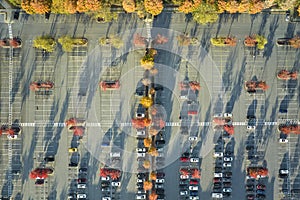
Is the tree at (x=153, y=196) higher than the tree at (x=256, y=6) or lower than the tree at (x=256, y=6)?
lower

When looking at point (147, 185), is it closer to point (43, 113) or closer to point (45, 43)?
point (43, 113)

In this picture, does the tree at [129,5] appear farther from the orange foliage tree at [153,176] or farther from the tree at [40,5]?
the orange foliage tree at [153,176]

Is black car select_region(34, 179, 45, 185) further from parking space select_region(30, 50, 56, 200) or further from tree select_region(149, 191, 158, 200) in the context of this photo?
tree select_region(149, 191, 158, 200)

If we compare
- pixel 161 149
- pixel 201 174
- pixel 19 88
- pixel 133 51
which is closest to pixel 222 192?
pixel 201 174

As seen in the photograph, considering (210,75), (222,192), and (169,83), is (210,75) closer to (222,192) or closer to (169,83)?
(169,83)

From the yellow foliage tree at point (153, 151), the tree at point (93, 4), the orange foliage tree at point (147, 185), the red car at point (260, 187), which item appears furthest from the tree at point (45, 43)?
the red car at point (260, 187)

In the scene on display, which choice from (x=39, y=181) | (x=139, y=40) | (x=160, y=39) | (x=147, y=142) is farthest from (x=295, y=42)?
(x=39, y=181)
